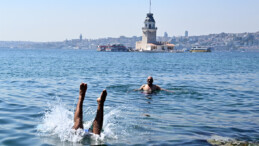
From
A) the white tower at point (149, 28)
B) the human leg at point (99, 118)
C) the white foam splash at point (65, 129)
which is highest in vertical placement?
the white tower at point (149, 28)

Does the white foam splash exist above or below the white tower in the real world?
below

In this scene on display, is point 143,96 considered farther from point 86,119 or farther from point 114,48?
point 114,48

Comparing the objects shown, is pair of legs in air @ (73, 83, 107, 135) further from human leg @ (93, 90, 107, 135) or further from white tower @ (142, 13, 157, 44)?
white tower @ (142, 13, 157, 44)

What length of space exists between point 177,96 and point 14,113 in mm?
8116

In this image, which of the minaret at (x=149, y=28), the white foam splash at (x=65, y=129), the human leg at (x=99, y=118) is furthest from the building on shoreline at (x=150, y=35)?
the human leg at (x=99, y=118)

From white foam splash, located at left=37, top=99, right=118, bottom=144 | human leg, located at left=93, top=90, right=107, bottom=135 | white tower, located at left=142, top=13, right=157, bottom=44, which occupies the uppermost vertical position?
white tower, located at left=142, top=13, right=157, bottom=44

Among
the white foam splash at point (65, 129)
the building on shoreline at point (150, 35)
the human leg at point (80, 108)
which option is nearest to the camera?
the human leg at point (80, 108)

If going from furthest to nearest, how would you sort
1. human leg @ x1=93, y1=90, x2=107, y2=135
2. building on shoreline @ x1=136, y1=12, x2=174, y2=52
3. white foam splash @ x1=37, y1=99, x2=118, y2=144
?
building on shoreline @ x1=136, y1=12, x2=174, y2=52, white foam splash @ x1=37, y1=99, x2=118, y2=144, human leg @ x1=93, y1=90, x2=107, y2=135

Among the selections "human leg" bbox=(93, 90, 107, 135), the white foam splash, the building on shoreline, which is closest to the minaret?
the building on shoreline

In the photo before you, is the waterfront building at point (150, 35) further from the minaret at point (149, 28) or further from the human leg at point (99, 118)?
the human leg at point (99, 118)

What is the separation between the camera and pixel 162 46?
17625 centimetres

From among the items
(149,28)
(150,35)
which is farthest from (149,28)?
(150,35)

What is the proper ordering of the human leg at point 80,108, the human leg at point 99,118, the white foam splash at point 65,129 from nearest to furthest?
the human leg at point 99,118, the human leg at point 80,108, the white foam splash at point 65,129

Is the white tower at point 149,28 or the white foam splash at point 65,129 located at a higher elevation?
the white tower at point 149,28
